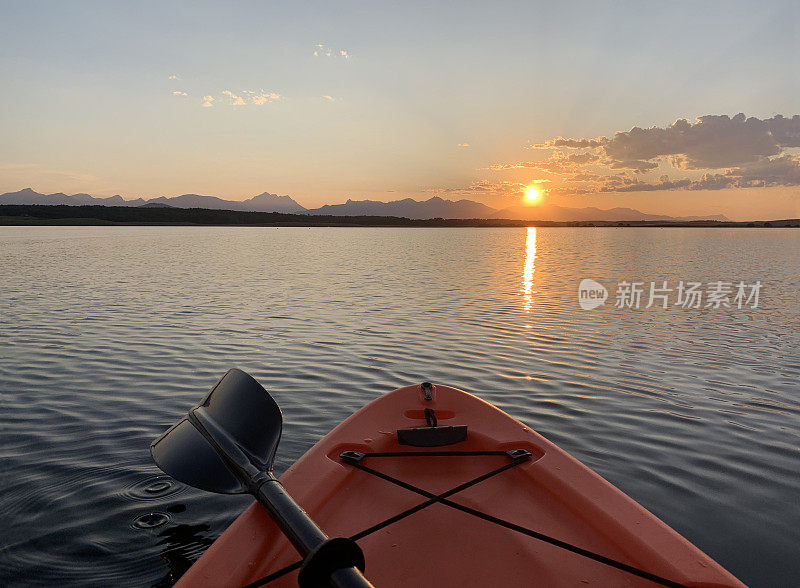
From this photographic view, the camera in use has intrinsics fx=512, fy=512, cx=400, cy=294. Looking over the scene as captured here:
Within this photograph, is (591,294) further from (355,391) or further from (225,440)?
(225,440)

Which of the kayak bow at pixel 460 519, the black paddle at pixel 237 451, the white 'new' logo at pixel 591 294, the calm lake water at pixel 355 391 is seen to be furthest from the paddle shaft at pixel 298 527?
the white 'new' logo at pixel 591 294

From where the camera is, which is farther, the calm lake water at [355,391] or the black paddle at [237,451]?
the calm lake water at [355,391]

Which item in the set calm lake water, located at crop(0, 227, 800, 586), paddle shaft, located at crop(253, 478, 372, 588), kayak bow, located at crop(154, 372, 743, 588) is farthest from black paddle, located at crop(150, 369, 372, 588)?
calm lake water, located at crop(0, 227, 800, 586)

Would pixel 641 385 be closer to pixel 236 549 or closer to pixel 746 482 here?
pixel 746 482

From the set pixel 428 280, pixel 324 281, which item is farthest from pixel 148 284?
pixel 428 280

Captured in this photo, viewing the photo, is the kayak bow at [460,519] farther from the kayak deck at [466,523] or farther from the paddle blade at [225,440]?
the paddle blade at [225,440]

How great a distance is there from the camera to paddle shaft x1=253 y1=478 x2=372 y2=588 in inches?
89.8

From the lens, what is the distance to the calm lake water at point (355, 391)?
459 cm

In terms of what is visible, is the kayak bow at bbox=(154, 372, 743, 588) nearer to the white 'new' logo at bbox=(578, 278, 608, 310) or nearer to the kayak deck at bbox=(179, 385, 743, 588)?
the kayak deck at bbox=(179, 385, 743, 588)

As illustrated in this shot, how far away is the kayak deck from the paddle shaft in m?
0.24

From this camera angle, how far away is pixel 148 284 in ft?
71.1

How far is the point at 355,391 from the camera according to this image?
340 inches

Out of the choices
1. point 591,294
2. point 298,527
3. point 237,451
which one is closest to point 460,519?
point 298,527

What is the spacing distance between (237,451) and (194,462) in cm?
32
